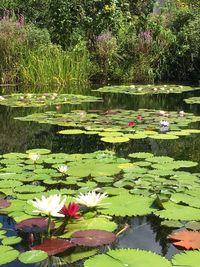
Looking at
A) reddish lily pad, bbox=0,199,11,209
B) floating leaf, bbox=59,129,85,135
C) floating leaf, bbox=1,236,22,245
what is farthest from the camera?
floating leaf, bbox=59,129,85,135

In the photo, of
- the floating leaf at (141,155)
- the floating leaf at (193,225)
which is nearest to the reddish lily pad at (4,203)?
the floating leaf at (193,225)

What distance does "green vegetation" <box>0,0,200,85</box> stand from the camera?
9.29 m

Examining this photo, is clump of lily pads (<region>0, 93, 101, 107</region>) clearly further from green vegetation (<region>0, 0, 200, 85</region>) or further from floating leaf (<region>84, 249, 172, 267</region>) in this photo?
floating leaf (<region>84, 249, 172, 267</region>)

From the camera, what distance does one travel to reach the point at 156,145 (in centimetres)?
380

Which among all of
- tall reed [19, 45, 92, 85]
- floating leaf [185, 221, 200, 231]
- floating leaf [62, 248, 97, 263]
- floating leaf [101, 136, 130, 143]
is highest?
tall reed [19, 45, 92, 85]

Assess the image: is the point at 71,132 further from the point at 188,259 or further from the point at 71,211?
the point at 188,259

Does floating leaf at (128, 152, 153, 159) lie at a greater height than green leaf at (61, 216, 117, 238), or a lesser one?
greater

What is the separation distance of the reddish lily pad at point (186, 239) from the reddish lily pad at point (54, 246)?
0.42 metres

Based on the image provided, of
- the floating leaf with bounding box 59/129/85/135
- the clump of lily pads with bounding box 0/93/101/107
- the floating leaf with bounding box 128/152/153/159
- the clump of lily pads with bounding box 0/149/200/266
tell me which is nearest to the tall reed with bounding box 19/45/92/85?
the clump of lily pads with bounding box 0/93/101/107

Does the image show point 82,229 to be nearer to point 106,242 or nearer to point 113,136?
point 106,242

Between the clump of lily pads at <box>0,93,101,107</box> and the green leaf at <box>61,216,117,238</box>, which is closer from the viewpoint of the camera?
the green leaf at <box>61,216,117,238</box>

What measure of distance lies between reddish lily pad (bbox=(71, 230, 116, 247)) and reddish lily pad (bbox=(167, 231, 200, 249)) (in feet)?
0.81

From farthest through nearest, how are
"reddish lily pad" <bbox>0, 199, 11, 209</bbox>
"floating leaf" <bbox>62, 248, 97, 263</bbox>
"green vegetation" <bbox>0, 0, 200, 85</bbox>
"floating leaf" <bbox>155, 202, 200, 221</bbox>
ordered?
"green vegetation" <bbox>0, 0, 200, 85</bbox>
"reddish lily pad" <bbox>0, 199, 11, 209</bbox>
"floating leaf" <bbox>155, 202, 200, 221</bbox>
"floating leaf" <bbox>62, 248, 97, 263</bbox>

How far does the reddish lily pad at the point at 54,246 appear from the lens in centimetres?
174
